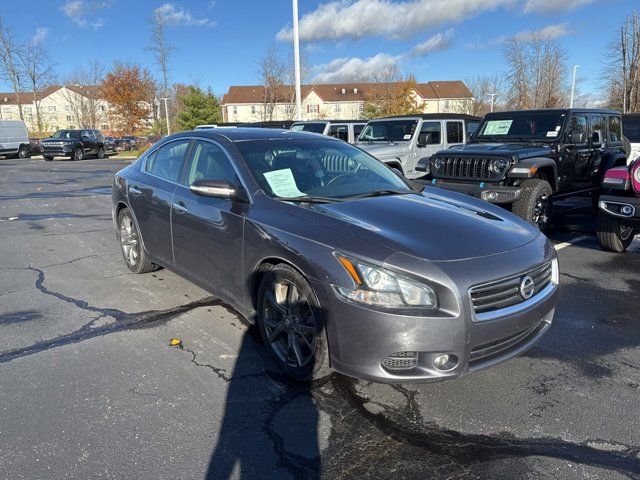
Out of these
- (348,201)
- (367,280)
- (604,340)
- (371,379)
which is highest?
(348,201)

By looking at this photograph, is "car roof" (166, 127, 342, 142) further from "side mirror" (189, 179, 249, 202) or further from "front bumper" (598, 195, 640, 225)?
"front bumper" (598, 195, 640, 225)

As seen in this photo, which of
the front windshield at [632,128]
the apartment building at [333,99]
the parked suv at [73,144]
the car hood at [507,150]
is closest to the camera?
the car hood at [507,150]

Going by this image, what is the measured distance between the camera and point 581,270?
5.80m

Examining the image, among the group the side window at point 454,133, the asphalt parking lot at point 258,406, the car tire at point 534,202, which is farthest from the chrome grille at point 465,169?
the side window at point 454,133

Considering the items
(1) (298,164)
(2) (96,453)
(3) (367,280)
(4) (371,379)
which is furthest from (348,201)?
(2) (96,453)

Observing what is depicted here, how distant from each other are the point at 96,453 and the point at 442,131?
34.3 feet

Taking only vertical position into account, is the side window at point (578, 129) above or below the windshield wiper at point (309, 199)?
above

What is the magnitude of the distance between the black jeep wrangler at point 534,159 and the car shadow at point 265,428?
4946mm

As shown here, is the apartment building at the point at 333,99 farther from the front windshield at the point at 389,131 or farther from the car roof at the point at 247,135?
the car roof at the point at 247,135

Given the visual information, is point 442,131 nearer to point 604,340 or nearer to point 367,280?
point 604,340

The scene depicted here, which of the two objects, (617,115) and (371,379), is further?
(617,115)

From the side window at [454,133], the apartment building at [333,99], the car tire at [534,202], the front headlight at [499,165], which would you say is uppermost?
the apartment building at [333,99]

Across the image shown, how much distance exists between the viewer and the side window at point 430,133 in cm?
1119

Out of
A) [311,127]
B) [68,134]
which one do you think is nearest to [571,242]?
[311,127]
